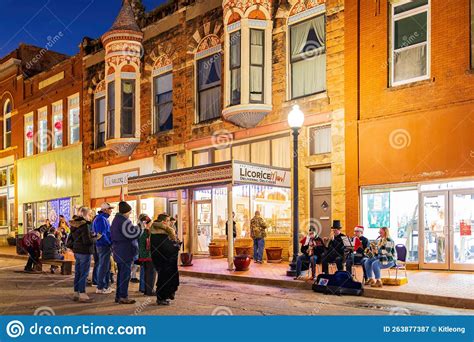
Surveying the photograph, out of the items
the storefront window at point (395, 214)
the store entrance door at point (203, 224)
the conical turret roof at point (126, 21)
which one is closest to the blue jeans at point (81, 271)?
the storefront window at point (395, 214)

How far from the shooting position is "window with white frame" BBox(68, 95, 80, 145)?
32.2 metres

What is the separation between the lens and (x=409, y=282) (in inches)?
528

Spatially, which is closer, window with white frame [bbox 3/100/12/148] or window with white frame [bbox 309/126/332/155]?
window with white frame [bbox 309/126/332/155]

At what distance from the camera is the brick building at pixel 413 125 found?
51.2 feet

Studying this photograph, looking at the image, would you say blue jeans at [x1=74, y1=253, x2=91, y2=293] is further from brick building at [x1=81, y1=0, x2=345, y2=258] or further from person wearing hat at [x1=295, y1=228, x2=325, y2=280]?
brick building at [x1=81, y1=0, x2=345, y2=258]

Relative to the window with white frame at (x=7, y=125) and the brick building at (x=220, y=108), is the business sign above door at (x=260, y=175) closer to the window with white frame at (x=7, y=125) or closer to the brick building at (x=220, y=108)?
the brick building at (x=220, y=108)

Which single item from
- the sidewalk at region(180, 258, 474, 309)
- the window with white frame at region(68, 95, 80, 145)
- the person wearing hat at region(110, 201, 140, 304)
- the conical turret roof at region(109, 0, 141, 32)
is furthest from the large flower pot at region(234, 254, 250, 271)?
the window with white frame at region(68, 95, 80, 145)

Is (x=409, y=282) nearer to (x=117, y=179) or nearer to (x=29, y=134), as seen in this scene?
(x=117, y=179)

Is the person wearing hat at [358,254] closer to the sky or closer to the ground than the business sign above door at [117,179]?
closer to the ground

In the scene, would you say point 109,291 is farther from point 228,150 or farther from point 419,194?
point 228,150

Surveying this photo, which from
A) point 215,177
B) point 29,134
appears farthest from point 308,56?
point 29,134

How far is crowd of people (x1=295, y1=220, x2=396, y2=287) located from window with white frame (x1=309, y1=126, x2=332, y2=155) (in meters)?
5.30

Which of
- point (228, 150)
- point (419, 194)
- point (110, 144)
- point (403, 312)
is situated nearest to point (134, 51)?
point (110, 144)

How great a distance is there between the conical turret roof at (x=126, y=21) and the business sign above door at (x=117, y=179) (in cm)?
673
